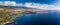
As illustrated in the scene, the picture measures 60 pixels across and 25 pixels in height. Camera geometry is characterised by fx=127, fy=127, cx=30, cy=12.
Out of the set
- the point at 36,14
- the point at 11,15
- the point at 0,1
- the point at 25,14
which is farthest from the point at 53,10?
the point at 0,1

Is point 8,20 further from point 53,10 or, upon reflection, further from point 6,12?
point 53,10

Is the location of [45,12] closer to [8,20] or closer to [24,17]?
[24,17]

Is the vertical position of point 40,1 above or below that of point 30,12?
above


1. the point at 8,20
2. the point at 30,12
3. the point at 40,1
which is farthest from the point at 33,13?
the point at 8,20

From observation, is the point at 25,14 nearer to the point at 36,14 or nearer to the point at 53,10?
the point at 36,14

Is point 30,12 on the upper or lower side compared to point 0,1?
lower
